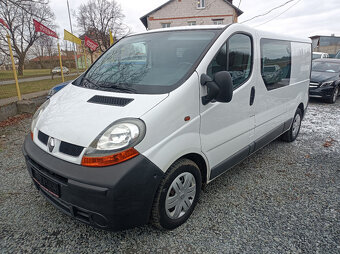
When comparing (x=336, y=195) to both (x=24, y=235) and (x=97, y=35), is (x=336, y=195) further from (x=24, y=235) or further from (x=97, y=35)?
(x=97, y=35)

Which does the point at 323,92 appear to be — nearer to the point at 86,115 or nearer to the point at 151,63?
the point at 151,63

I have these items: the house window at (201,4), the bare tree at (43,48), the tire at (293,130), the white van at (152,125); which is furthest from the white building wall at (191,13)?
the white van at (152,125)

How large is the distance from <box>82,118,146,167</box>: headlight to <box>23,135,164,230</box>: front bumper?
0.05m

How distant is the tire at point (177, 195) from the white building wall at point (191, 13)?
28001 millimetres

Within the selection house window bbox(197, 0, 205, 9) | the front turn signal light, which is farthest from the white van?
house window bbox(197, 0, 205, 9)

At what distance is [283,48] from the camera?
11.7 ft

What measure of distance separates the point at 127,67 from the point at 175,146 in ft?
3.84

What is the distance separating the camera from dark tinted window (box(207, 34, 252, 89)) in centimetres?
239

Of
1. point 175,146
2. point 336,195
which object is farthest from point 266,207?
point 175,146

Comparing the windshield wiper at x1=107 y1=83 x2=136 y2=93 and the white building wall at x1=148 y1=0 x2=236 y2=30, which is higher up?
the white building wall at x1=148 y1=0 x2=236 y2=30

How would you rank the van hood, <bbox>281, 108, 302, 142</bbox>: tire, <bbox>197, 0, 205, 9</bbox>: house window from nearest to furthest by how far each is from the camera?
the van hood
<bbox>281, 108, 302, 142</bbox>: tire
<bbox>197, 0, 205, 9</bbox>: house window

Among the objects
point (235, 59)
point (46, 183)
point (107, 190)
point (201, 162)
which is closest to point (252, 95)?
point (235, 59)

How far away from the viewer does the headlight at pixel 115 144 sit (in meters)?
1.76

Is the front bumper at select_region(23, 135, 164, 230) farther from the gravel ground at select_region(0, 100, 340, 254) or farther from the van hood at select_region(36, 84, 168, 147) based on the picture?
the gravel ground at select_region(0, 100, 340, 254)
